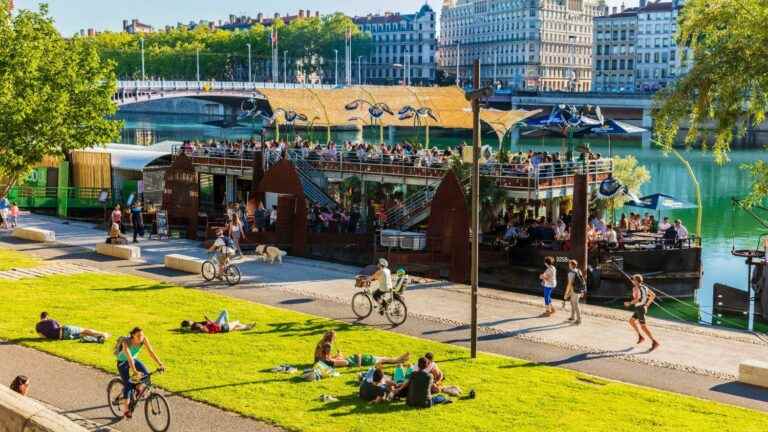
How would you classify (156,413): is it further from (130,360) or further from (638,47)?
(638,47)

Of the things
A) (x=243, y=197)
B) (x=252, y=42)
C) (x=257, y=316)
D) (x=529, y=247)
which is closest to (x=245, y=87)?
(x=252, y=42)

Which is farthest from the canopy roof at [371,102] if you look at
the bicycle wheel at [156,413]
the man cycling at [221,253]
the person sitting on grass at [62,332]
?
the bicycle wheel at [156,413]

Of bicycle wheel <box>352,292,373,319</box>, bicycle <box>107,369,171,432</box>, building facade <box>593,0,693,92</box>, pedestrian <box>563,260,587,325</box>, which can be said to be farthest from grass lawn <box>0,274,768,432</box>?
building facade <box>593,0,693,92</box>

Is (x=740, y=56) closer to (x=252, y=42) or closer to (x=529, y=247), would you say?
(x=529, y=247)

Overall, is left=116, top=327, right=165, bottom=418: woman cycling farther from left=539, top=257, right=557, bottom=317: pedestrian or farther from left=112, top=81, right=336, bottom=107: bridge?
left=112, top=81, right=336, bottom=107: bridge

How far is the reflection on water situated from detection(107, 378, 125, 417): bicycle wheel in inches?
607

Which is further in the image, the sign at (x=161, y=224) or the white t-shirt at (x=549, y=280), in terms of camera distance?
the sign at (x=161, y=224)

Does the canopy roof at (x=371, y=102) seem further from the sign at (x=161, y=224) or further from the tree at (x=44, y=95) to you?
the tree at (x=44, y=95)

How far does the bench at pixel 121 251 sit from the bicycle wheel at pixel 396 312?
44.2ft

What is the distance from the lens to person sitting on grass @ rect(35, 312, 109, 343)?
20719 mm

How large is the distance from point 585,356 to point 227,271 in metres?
12.1

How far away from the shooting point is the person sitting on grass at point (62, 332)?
20719 millimetres

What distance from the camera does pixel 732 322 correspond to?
30.9m

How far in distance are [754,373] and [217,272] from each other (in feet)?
52.9
